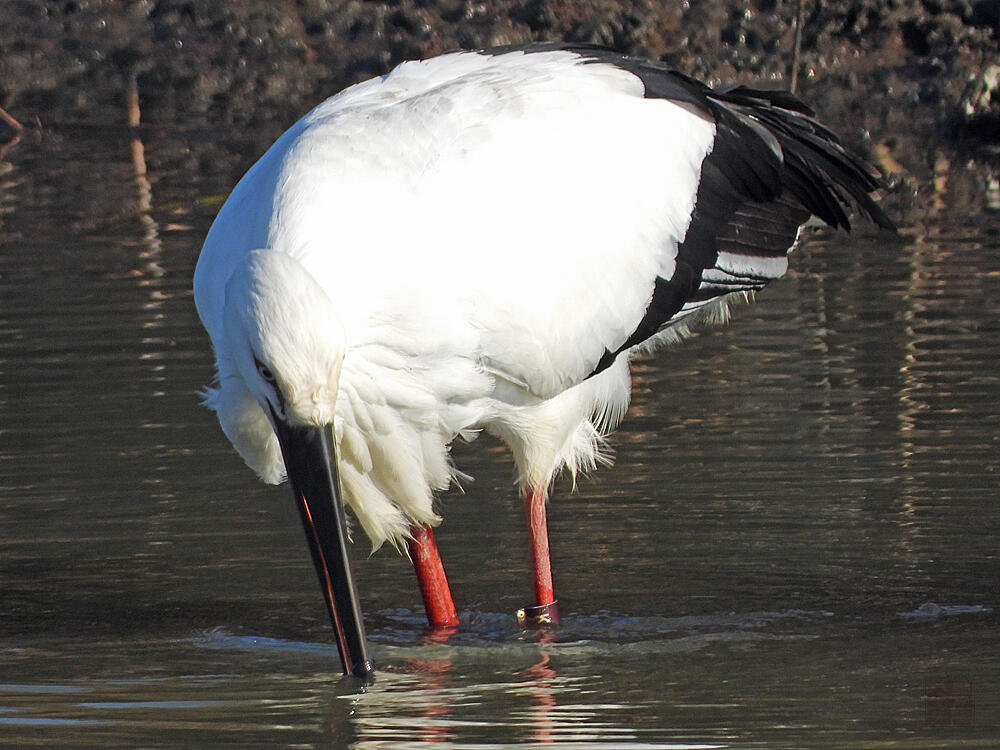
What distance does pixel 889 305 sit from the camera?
365 inches

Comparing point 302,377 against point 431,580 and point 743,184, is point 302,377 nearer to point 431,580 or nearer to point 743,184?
point 431,580

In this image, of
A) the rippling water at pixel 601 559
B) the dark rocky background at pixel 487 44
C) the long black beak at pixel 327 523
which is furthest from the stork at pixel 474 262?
the dark rocky background at pixel 487 44

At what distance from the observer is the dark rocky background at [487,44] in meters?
15.1

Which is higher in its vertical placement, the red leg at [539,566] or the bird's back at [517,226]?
the bird's back at [517,226]

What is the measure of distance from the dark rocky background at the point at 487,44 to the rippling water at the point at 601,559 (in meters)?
5.49

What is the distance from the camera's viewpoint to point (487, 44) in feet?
54.0

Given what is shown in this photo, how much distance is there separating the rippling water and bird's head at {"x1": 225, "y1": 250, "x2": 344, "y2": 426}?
0.82 meters

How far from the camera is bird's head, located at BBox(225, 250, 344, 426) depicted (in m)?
4.43

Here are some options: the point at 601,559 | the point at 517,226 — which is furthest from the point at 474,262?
the point at 601,559

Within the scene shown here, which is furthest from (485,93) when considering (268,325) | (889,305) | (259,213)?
(889,305)

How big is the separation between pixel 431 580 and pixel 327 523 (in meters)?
1.05

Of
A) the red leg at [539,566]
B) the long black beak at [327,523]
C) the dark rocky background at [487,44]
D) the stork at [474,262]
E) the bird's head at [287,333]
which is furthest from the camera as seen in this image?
the dark rocky background at [487,44]

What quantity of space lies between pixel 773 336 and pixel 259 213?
4.22m

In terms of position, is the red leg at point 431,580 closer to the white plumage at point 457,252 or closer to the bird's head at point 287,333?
the white plumage at point 457,252
